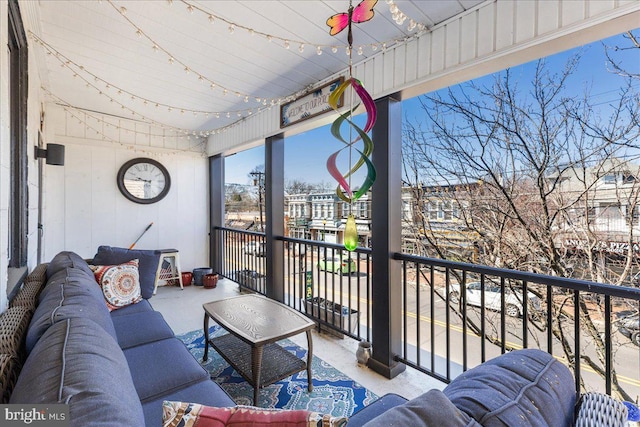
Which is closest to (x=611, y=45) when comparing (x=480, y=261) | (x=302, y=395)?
(x=480, y=261)

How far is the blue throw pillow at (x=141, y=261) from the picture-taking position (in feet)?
9.10

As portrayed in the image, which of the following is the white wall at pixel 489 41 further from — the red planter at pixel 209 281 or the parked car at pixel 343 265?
the red planter at pixel 209 281

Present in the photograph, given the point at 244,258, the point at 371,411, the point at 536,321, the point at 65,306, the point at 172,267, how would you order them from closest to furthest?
the point at 371,411 < the point at 65,306 < the point at 536,321 < the point at 244,258 < the point at 172,267

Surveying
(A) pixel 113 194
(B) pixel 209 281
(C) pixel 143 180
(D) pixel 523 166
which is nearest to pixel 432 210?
(D) pixel 523 166

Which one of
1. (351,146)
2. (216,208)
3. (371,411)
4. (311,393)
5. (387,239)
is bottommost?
(311,393)

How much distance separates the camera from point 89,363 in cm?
83

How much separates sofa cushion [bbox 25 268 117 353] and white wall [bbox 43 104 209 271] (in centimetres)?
264

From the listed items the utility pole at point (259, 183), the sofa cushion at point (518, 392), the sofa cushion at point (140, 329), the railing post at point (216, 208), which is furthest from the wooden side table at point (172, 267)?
the sofa cushion at point (518, 392)

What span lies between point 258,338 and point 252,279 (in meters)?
2.62

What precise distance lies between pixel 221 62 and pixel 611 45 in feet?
9.77

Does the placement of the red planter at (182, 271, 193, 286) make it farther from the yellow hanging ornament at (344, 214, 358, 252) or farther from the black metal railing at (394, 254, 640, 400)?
the yellow hanging ornament at (344, 214, 358, 252)

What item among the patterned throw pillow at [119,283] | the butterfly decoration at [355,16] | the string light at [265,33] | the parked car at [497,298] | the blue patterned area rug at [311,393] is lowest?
the blue patterned area rug at [311,393]

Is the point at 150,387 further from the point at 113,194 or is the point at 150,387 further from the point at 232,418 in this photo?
the point at 113,194

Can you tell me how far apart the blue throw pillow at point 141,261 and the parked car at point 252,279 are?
1.59 metres
